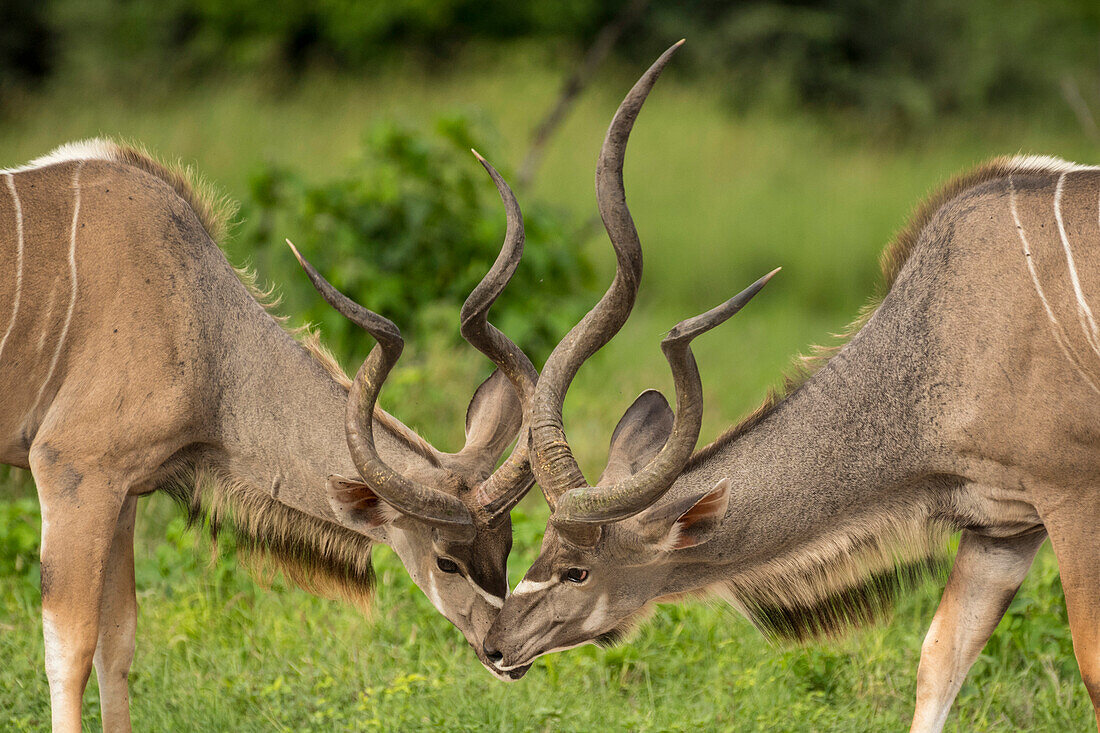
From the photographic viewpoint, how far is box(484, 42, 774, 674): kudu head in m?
3.39

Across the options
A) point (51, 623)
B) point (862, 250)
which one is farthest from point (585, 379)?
point (862, 250)

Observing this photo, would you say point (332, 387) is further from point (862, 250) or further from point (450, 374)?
point (862, 250)

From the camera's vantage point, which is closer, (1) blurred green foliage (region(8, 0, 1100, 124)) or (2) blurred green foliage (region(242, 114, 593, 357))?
(2) blurred green foliage (region(242, 114, 593, 357))

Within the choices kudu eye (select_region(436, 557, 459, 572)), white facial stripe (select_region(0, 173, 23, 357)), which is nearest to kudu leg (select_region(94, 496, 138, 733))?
white facial stripe (select_region(0, 173, 23, 357))

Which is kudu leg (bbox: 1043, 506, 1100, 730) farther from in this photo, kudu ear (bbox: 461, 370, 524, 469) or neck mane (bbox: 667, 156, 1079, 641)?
kudu ear (bbox: 461, 370, 524, 469)

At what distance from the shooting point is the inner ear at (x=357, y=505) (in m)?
3.70

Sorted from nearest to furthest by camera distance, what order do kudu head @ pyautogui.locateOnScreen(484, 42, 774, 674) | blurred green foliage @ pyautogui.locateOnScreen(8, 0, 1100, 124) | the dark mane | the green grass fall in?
kudu head @ pyautogui.locateOnScreen(484, 42, 774, 674), the dark mane, the green grass, blurred green foliage @ pyautogui.locateOnScreen(8, 0, 1100, 124)

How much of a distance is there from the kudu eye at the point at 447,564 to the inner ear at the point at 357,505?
0.56ft

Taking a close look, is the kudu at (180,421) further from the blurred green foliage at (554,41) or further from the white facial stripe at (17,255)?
the blurred green foliage at (554,41)

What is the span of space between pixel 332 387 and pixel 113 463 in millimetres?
653

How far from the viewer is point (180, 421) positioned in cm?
373

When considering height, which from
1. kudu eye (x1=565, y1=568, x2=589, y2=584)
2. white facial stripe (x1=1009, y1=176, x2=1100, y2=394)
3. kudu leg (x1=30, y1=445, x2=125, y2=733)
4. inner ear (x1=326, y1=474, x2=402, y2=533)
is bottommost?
kudu leg (x1=30, y1=445, x2=125, y2=733)

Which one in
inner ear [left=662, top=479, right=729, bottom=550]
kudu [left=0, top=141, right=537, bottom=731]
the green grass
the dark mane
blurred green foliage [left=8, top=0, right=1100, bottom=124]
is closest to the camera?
inner ear [left=662, top=479, right=729, bottom=550]

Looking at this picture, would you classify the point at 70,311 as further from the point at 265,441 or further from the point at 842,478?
the point at 842,478
